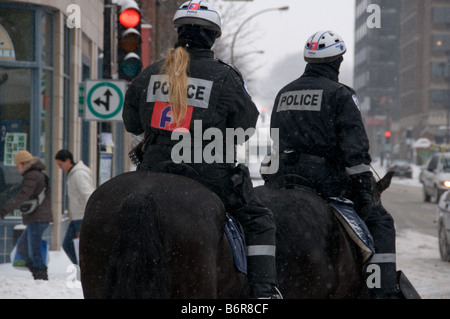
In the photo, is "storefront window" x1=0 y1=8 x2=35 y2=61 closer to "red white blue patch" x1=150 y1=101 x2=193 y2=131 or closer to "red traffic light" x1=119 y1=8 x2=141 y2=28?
"red traffic light" x1=119 y1=8 x2=141 y2=28

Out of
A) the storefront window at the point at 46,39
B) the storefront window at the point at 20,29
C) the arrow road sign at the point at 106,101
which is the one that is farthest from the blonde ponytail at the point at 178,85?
the storefront window at the point at 46,39

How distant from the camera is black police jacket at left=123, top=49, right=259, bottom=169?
4145mm

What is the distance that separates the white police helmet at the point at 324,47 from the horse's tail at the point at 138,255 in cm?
220

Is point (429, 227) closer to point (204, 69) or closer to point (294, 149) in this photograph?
point (294, 149)

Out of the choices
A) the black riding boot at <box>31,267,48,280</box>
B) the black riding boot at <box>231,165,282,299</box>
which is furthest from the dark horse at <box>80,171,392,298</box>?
the black riding boot at <box>31,267,48,280</box>

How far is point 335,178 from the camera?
5254 mm

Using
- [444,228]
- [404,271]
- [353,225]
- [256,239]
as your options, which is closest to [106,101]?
[404,271]

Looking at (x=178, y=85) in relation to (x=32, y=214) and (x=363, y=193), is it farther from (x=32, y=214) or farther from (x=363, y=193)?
(x=32, y=214)

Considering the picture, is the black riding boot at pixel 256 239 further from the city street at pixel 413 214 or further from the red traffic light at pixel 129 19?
the city street at pixel 413 214

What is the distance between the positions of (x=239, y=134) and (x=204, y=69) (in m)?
0.42

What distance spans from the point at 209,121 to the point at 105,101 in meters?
7.07

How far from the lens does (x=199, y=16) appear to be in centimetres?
436

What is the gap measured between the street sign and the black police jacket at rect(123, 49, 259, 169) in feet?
21.8

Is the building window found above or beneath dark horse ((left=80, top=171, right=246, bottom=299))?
above
